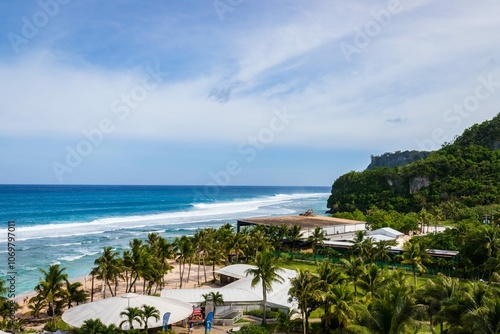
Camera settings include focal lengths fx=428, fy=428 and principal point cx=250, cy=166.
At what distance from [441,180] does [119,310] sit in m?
109

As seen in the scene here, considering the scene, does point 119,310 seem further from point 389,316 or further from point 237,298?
point 389,316

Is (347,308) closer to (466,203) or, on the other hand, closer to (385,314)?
(385,314)

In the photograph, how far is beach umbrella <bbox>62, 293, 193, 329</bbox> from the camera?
29297 mm

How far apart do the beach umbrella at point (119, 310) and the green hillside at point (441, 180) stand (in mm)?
91985

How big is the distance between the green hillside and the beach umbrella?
3621 inches

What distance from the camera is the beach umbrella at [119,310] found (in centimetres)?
2930

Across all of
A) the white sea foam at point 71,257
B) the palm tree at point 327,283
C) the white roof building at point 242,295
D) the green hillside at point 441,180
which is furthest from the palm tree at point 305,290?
the green hillside at point 441,180

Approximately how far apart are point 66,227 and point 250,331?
259 ft

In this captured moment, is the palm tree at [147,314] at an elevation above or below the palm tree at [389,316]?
below

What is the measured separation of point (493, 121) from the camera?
136250 millimetres

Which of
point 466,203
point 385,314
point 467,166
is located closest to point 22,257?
point 385,314

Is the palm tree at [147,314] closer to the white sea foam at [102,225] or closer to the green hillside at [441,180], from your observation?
the white sea foam at [102,225]

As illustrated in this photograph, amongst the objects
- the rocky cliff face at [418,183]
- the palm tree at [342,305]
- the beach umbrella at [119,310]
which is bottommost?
the beach umbrella at [119,310]

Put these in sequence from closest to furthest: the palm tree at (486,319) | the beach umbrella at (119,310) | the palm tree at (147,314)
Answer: the palm tree at (486,319), the palm tree at (147,314), the beach umbrella at (119,310)
